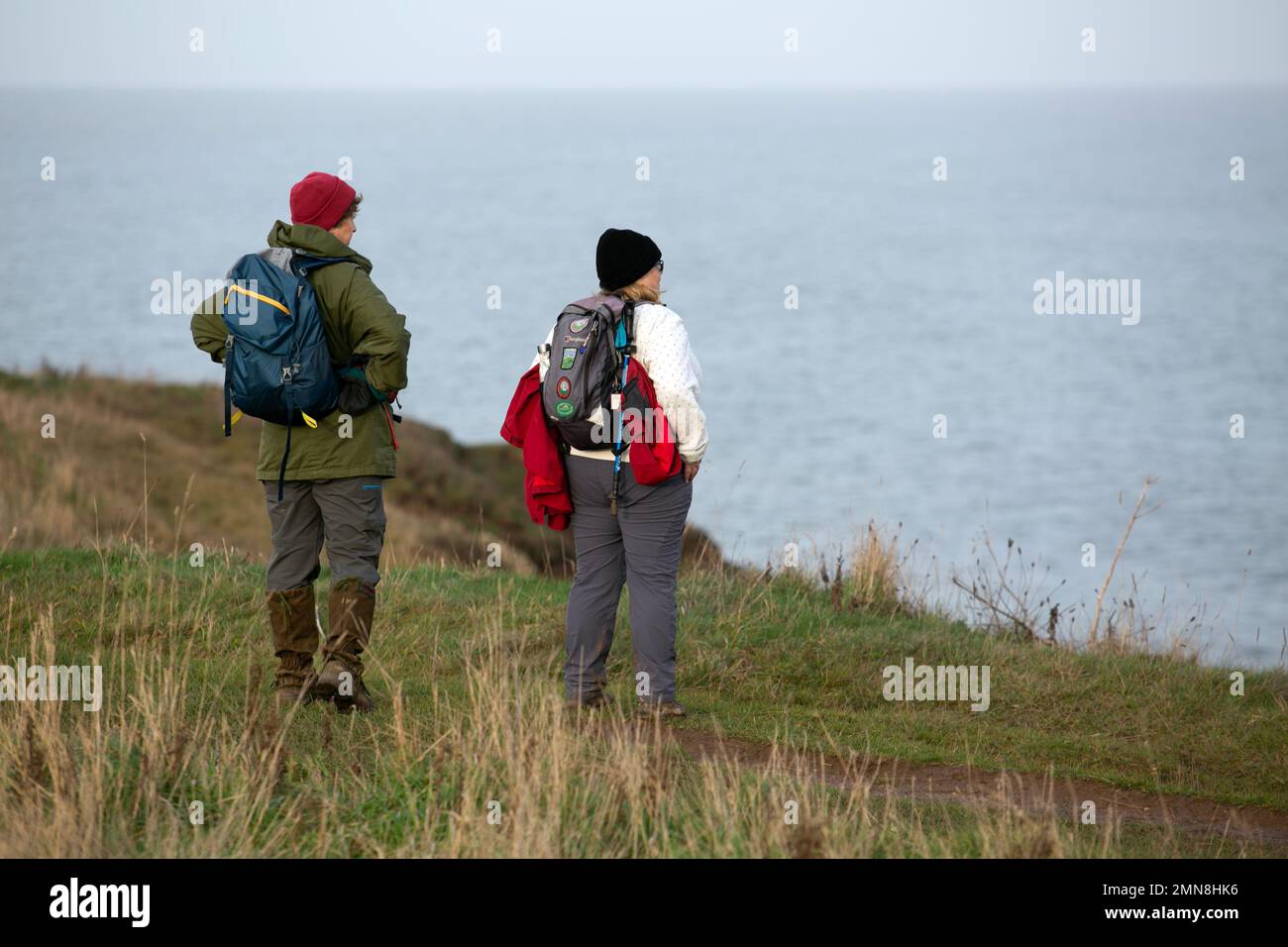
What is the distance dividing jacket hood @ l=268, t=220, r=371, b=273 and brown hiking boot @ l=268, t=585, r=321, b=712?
1.56 meters

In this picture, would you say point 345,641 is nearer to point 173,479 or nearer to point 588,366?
point 588,366

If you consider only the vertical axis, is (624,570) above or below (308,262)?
below

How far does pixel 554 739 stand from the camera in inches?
209

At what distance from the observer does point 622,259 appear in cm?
659

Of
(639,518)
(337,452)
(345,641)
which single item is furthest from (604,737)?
(337,452)

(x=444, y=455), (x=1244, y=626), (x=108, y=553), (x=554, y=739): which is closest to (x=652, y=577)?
(x=554, y=739)

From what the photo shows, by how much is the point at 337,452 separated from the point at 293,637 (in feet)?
3.22

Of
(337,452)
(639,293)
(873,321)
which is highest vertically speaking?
(873,321)

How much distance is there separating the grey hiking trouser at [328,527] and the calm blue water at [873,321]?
558 centimetres

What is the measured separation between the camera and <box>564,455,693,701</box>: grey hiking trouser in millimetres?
6684

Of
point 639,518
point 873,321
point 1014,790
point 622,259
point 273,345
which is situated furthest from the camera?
point 873,321

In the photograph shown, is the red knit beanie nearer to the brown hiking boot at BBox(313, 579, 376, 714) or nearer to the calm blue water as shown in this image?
the brown hiking boot at BBox(313, 579, 376, 714)

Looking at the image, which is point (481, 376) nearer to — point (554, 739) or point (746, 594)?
point (746, 594)
